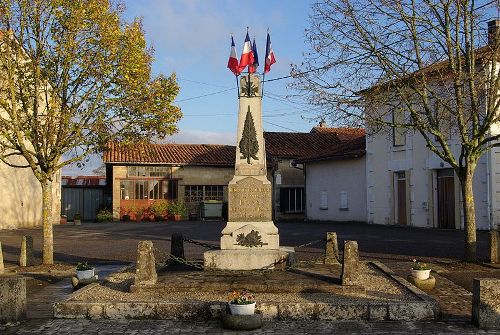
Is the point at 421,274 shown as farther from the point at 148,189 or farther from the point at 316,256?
the point at 148,189

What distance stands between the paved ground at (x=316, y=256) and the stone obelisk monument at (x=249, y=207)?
2.58 meters

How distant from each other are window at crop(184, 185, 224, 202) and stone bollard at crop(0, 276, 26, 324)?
99.3 feet

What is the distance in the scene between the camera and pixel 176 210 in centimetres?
3678

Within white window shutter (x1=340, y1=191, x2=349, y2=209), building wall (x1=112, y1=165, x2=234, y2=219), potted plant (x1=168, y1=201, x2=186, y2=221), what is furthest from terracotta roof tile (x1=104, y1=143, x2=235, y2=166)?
white window shutter (x1=340, y1=191, x2=349, y2=209)

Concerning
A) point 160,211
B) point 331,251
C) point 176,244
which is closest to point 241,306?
point 176,244

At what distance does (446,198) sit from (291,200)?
50.3 ft

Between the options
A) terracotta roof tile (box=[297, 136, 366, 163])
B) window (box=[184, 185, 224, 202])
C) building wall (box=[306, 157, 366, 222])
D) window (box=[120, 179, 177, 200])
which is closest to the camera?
terracotta roof tile (box=[297, 136, 366, 163])

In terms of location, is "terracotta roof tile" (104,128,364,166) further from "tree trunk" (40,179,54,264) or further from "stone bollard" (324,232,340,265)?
"stone bollard" (324,232,340,265)

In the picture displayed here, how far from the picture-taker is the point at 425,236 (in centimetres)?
2044

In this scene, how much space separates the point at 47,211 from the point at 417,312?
8.85m

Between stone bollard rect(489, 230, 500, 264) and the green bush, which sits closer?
stone bollard rect(489, 230, 500, 264)

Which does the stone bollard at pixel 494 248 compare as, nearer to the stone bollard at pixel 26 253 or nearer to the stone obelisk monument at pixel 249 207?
the stone obelisk monument at pixel 249 207

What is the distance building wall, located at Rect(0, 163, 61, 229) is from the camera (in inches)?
1058

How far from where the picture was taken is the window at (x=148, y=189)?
36.9 metres
